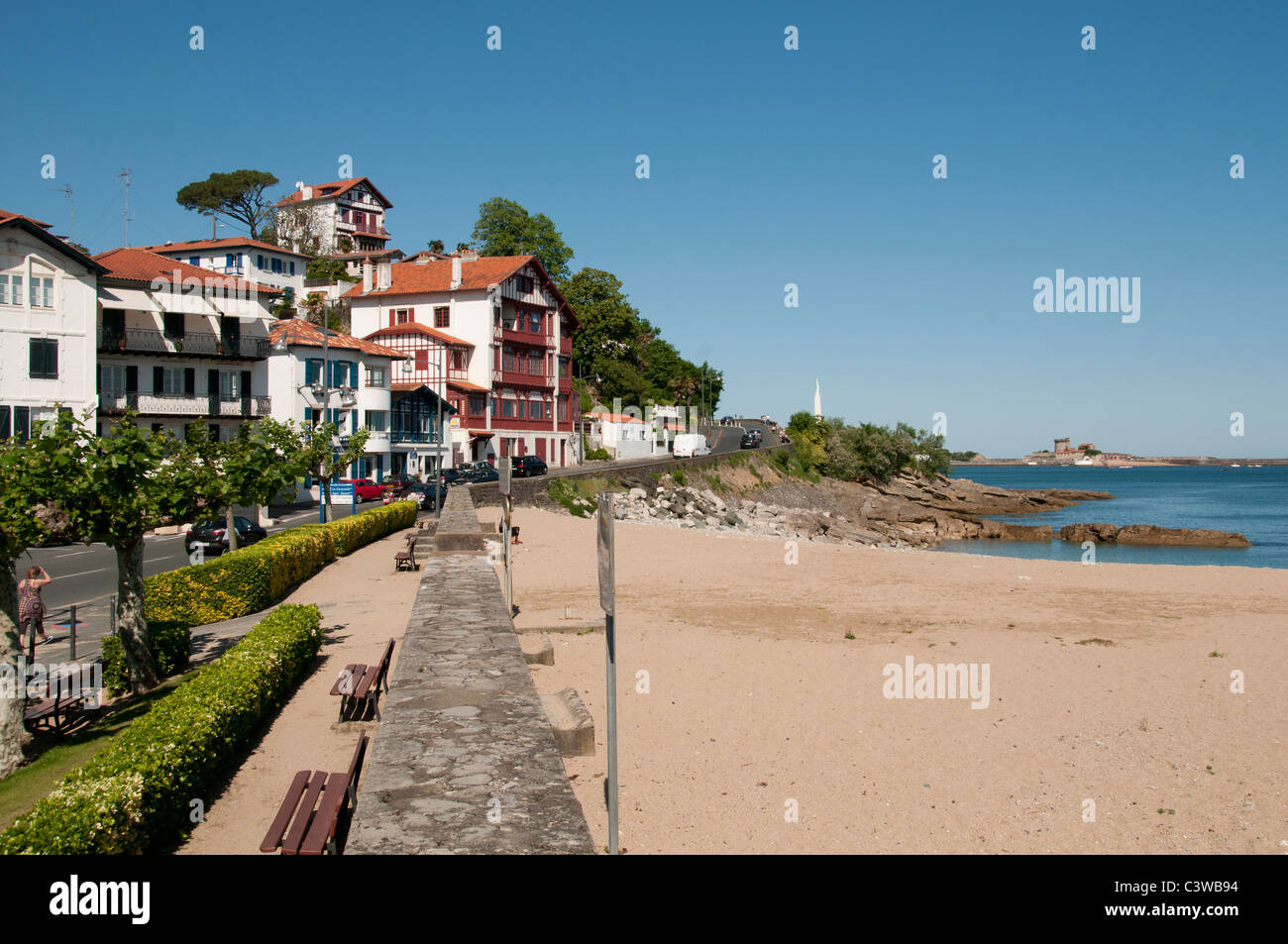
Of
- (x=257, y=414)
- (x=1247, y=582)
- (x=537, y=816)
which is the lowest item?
(x=1247, y=582)

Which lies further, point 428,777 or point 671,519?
point 671,519

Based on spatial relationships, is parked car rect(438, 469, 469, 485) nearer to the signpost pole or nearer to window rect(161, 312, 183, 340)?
window rect(161, 312, 183, 340)

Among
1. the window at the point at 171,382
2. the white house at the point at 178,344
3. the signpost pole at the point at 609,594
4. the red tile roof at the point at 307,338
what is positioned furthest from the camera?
the red tile roof at the point at 307,338

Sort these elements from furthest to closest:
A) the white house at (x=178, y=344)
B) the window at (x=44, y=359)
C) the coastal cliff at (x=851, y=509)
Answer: the coastal cliff at (x=851, y=509) → the white house at (x=178, y=344) → the window at (x=44, y=359)

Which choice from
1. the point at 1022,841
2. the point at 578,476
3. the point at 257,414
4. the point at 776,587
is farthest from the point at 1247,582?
the point at 257,414

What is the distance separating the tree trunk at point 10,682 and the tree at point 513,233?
8080 centimetres

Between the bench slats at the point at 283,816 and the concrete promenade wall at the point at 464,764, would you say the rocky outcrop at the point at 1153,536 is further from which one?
the bench slats at the point at 283,816

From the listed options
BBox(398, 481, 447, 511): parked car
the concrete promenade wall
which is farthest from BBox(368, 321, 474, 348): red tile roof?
the concrete promenade wall

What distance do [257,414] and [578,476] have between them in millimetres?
19242

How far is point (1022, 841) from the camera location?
8422 millimetres

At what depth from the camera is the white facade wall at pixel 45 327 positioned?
38.1 m

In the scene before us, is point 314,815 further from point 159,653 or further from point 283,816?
point 159,653

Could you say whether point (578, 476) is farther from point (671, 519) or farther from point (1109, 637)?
point (1109, 637)

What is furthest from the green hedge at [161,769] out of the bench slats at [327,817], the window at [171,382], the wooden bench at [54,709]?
the window at [171,382]
